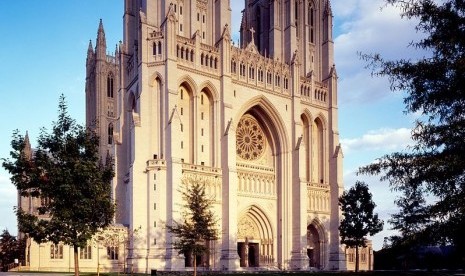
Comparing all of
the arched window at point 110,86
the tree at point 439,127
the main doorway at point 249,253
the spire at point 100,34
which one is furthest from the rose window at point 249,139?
the tree at point 439,127

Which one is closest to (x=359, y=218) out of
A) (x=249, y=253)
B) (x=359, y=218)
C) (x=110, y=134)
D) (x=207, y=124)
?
(x=359, y=218)

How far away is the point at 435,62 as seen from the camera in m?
10.7

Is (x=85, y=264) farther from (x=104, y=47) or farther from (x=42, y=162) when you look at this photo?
(x=104, y=47)

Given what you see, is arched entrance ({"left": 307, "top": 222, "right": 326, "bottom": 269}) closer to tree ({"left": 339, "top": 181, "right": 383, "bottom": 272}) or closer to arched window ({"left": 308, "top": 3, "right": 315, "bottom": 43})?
tree ({"left": 339, "top": 181, "right": 383, "bottom": 272})

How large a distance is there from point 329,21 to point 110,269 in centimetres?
4902

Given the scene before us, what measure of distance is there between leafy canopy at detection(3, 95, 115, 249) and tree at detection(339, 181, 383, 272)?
3973cm

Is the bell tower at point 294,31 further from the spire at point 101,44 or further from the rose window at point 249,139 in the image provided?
the spire at point 101,44

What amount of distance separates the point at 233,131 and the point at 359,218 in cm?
1838

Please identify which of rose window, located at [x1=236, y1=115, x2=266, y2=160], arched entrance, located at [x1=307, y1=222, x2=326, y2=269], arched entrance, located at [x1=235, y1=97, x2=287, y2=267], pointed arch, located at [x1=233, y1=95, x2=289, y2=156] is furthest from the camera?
arched entrance, located at [x1=307, y1=222, x2=326, y2=269]

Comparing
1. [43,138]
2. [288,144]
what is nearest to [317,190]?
[288,144]

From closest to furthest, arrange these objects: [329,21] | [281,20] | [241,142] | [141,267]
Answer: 1. [141,267]
2. [241,142]
3. [281,20]
4. [329,21]

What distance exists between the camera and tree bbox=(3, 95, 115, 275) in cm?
2650

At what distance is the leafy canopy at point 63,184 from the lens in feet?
87.0

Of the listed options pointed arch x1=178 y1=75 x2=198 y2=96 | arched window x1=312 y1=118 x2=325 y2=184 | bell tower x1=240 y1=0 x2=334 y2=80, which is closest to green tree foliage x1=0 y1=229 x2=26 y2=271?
pointed arch x1=178 y1=75 x2=198 y2=96
